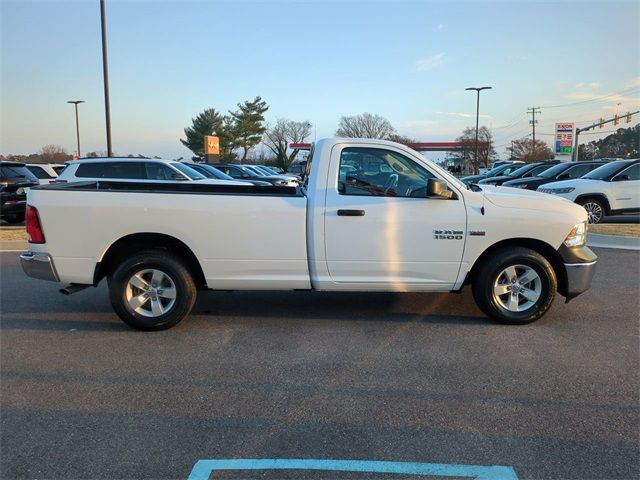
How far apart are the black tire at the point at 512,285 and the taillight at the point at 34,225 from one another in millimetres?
4472

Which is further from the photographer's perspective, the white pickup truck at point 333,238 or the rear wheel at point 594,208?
the rear wheel at point 594,208

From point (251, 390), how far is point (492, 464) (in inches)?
70.3

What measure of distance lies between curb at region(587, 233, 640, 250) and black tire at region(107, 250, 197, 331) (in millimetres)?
8326

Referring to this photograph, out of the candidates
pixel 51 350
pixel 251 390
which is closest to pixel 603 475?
pixel 251 390

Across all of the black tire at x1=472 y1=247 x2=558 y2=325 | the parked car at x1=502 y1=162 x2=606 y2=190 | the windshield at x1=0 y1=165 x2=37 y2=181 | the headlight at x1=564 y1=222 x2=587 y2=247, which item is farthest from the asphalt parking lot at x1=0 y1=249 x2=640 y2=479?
the parked car at x1=502 y1=162 x2=606 y2=190

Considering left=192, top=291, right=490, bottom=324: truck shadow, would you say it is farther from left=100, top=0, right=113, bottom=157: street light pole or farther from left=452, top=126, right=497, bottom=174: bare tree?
left=452, top=126, right=497, bottom=174: bare tree

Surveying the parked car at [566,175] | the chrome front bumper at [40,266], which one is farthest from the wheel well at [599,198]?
the chrome front bumper at [40,266]

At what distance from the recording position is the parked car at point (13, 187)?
1350 centimetres

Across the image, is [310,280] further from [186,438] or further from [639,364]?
[639,364]

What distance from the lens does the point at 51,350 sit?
4648 millimetres

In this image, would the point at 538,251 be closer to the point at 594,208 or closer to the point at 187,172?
the point at 187,172

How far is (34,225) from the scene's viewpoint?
4.97 m

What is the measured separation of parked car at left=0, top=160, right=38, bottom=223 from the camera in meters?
13.5

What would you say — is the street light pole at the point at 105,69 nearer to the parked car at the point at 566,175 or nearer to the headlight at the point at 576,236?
the parked car at the point at 566,175
